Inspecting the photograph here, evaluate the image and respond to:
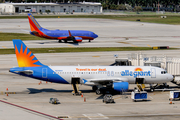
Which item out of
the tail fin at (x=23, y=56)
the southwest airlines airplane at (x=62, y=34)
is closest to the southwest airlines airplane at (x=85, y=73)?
the tail fin at (x=23, y=56)

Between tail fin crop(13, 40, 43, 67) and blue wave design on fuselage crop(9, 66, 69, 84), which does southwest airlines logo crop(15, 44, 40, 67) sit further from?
blue wave design on fuselage crop(9, 66, 69, 84)

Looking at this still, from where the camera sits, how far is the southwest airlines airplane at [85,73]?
45.8m

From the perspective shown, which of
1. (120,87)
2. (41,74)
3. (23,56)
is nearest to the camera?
(120,87)

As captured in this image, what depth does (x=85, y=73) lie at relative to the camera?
4659 centimetres

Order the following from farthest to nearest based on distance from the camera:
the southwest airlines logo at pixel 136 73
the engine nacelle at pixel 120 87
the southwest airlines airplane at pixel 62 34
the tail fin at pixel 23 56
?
the southwest airlines airplane at pixel 62 34 < the southwest airlines logo at pixel 136 73 < the tail fin at pixel 23 56 < the engine nacelle at pixel 120 87

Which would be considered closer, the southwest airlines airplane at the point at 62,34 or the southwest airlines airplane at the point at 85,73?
the southwest airlines airplane at the point at 85,73

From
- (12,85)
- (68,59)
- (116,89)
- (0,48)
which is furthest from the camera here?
(0,48)

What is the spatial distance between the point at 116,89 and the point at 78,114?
31.6 feet

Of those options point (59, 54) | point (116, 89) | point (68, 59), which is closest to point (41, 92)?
point (116, 89)

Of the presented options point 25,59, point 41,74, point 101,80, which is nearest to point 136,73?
point 101,80

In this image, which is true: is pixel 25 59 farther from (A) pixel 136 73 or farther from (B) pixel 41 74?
(A) pixel 136 73

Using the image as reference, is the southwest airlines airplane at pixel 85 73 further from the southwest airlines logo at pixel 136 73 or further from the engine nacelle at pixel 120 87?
the engine nacelle at pixel 120 87

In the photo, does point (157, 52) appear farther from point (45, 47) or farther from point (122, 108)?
point (122, 108)

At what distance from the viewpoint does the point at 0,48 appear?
9650cm
